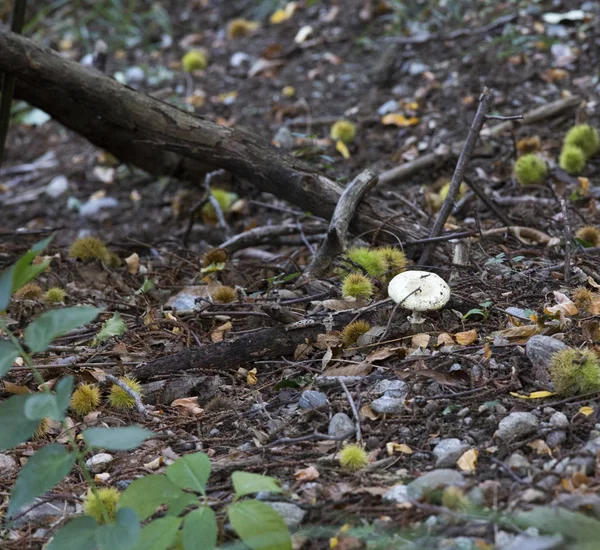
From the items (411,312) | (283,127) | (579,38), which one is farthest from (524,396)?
(579,38)

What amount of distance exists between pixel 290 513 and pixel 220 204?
254cm

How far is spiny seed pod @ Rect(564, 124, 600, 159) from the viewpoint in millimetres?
3664

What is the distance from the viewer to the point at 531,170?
355 centimetres

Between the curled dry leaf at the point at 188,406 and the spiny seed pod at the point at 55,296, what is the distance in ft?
2.86

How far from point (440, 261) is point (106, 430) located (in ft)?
5.69

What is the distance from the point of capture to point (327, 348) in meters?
2.37

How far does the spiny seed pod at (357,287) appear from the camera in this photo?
252 cm

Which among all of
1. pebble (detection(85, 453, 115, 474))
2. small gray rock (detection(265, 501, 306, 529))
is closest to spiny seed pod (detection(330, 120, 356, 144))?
pebble (detection(85, 453, 115, 474))

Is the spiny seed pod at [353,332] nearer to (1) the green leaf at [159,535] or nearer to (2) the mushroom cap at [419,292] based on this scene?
(2) the mushroom cap at [419,292]

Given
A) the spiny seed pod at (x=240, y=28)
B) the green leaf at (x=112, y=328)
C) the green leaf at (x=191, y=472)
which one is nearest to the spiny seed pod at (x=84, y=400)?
the green leaf at (x=112, y=328)

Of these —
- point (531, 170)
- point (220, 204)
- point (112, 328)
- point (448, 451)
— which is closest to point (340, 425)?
point (448, 451)

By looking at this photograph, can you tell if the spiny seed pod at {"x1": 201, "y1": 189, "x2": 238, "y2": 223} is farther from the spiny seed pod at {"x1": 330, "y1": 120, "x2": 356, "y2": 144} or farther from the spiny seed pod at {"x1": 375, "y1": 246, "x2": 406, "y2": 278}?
the spiny seed pod at {"x1": 375, "y1": 246, "x2": 406, "y2": 278}

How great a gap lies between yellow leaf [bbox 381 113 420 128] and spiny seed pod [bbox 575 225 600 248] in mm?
1692

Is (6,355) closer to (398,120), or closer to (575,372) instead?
(575,372)
